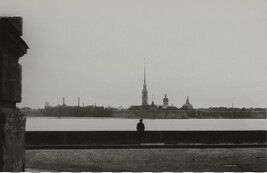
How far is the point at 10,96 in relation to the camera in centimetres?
248

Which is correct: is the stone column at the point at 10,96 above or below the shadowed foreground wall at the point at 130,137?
above

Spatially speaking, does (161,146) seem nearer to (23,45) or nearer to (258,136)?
(258,136)

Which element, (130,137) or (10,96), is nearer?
(10,96)

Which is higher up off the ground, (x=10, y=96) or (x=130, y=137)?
(x=10, y=96)

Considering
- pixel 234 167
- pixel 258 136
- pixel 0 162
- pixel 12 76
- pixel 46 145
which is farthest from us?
pixel 258 136

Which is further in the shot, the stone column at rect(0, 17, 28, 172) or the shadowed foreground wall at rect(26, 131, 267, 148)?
the shadowed foreground wall at rect(26, 131, 267, 148)

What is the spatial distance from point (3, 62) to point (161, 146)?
54.1 feet

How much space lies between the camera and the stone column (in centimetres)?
224

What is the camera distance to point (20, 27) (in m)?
2.71

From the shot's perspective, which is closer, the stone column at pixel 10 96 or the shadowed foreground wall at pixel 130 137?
the stone column at pixel 10 96

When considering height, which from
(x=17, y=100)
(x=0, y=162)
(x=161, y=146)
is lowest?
(x=161, y=146)

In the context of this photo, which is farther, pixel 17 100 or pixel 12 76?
pixel 17 100

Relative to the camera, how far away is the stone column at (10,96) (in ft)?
7.36

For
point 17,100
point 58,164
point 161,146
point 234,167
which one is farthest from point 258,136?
point 17,100
